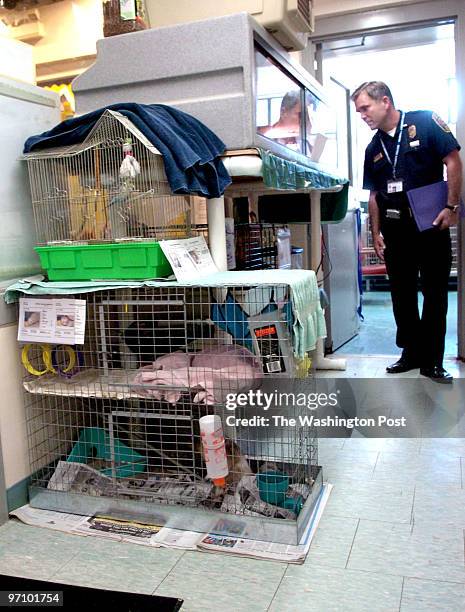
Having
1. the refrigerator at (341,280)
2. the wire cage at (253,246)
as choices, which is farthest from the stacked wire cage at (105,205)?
the refrigerator at (341,280)

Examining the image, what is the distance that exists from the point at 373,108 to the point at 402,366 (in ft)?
5.26

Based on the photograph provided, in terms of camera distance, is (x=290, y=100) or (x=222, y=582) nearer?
(x=222, y=582)

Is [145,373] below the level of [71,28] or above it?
below

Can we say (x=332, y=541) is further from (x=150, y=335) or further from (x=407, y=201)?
(x=407, y=201)

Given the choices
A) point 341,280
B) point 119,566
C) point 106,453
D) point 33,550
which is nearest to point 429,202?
point 341,280

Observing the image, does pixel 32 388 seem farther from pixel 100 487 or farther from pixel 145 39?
pixel 145 39

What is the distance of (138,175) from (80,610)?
130 cm

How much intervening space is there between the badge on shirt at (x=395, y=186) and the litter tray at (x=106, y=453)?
231 centimetres

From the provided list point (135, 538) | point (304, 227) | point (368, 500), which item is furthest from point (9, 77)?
point (304, 227)

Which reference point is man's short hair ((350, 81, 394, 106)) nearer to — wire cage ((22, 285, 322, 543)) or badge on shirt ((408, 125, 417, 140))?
badge on shirt ((408, 125, 417, 140))

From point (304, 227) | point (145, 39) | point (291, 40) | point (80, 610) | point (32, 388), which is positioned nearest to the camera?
point (80, 610)

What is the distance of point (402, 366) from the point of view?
12.4 ft

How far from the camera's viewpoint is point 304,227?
411cm

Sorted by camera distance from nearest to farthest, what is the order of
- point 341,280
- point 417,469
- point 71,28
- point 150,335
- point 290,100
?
point 150,335, point 417,469, point 71,28, point 290,100, point 341,280
